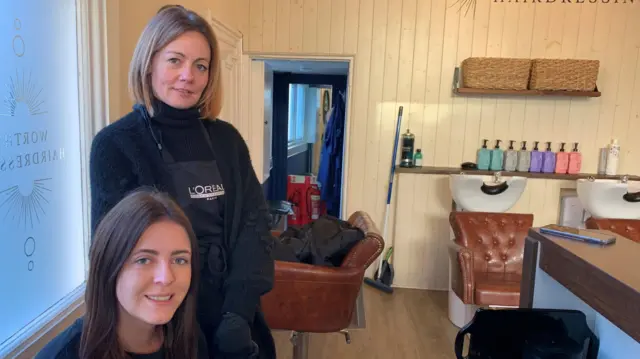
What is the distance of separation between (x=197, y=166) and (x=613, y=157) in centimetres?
352

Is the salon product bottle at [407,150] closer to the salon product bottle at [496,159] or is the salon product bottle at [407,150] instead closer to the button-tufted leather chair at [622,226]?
the salon product bottle at [496,159]

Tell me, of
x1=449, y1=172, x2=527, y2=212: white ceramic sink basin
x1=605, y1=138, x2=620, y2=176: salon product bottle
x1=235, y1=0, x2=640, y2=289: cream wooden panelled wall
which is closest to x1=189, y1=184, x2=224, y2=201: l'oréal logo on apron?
x1=449, y1=172, x2=527, y2=212: white ceramic sink basin

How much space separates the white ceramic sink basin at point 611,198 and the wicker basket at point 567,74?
2.34 feet

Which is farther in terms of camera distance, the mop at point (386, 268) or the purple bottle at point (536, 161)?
the mop at point (386, 268)

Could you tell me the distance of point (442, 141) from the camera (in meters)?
3.84

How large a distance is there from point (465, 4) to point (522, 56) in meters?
0.59

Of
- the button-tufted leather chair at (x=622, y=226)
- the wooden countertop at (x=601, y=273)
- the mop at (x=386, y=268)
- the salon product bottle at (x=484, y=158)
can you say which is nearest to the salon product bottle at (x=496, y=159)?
the salon product bottle at (x=484, y=158)

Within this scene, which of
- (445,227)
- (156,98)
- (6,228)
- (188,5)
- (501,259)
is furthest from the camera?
(445,227)

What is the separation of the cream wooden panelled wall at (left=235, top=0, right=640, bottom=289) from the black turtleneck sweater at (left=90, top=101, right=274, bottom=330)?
2.55 meters

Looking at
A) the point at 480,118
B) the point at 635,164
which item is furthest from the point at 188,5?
the point at 635,164

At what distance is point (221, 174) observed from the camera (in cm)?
130

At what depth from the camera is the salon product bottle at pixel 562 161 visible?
12.2 ft

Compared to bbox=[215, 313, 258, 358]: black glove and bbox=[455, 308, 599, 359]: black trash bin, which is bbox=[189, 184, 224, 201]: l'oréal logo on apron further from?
bbox=[455, 308, 599, 359]: black trash bin

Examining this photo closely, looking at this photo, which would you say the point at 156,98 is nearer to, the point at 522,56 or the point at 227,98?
the point at 227,98
